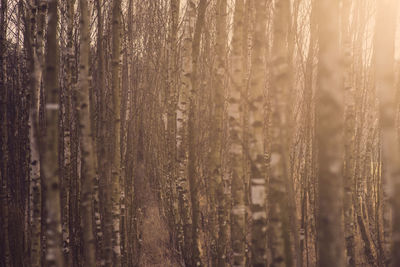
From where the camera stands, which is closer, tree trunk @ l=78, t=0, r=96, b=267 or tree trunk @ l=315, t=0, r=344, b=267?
tree trunk @ l=315, t=0, r=344, b=267

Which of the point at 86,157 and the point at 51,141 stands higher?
the point at 51,141

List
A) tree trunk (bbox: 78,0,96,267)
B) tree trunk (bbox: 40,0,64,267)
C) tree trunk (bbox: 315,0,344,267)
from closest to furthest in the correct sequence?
tree trunk (bbox: 315,0,344,267), tree trunk (bbox: 40,0,64,267), tree trunk (bbox: 78,0,96,267)

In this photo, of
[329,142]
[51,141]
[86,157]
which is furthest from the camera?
[86,157]

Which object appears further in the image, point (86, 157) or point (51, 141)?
point (86, 157)

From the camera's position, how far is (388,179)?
3.18 meters

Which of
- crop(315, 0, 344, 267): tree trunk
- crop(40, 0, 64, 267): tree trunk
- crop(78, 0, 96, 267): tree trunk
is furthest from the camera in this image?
crop(78, 0, 96, 267): tree trunk

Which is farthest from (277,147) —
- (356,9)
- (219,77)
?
(356,9)

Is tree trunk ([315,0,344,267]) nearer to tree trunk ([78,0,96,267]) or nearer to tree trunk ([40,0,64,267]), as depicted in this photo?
tree trunk ([40,0,64,267])

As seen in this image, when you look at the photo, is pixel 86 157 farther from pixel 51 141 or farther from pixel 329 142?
pixel 329 142

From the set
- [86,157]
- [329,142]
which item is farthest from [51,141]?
[329,142]

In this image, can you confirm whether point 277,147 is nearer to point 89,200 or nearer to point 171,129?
point 89,200

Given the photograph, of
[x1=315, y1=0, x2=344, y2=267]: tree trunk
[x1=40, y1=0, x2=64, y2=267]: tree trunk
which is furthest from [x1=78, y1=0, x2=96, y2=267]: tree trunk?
[x1=315, y1=0, x2=344, y2=267]: tree trunk

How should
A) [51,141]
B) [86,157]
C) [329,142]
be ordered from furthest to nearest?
[86,157] < [51,141] < [329,142]

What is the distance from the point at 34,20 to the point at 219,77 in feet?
8.23
